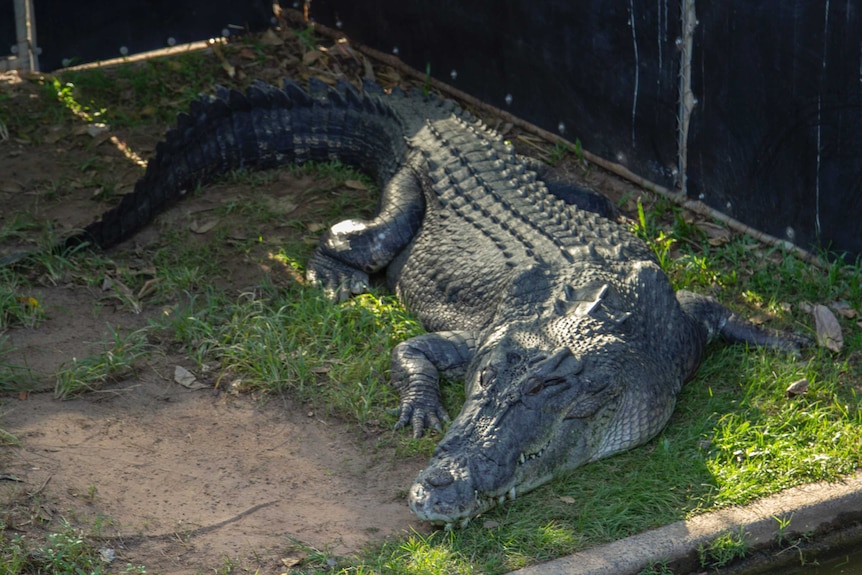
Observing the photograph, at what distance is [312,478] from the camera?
4395mm

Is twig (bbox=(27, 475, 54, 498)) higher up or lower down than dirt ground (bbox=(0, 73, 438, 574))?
higher up

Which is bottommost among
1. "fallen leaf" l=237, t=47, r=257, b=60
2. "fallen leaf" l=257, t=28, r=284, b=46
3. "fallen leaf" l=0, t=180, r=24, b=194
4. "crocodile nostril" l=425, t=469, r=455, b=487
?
"fallen leaf" l=0, t=180, r=24, b=194

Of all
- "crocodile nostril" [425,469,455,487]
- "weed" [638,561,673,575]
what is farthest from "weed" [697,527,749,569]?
"crocodile nostril" [425,469,455,487]

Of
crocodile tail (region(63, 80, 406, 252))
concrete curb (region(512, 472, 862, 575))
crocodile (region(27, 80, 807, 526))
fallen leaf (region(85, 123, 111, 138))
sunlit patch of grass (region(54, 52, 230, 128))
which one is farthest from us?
sunlit patch of grass (region(54, 52, 230, 128))

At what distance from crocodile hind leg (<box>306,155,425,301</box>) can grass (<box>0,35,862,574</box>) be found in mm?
154

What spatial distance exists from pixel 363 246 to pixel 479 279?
91cm

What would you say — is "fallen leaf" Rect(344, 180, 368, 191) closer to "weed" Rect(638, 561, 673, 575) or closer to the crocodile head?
the crocodile head

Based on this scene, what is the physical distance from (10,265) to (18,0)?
2701 mm

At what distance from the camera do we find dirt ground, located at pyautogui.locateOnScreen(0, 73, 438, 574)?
394 cm

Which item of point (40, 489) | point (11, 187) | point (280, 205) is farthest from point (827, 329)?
point (11, 187)

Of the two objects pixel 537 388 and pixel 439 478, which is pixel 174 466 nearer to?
pixel 439 478

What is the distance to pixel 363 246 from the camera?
231 inches

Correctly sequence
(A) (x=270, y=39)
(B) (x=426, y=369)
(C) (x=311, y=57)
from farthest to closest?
(A) (x=270, y=39)
(C) (x=311, y=57)
(B) (x=426, y=369)

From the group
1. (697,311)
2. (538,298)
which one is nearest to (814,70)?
(697,311)
